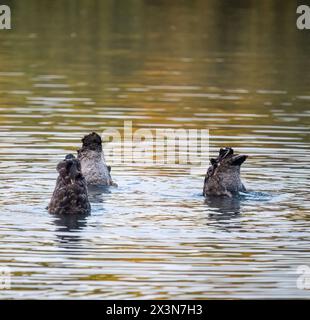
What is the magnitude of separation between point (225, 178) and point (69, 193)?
2.51 meters

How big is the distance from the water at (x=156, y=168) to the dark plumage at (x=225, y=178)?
217mm

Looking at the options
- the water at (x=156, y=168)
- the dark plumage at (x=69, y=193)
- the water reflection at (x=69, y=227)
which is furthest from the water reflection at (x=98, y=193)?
the water reflection at (x=69, y=227)

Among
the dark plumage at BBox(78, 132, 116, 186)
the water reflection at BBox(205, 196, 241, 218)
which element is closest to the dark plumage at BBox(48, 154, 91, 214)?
the water reflection at BBox(205, 196, 241, 218)

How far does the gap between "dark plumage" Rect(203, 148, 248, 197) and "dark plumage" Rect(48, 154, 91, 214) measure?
2.04 m

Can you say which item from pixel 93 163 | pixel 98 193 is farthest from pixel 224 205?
pixel 93 163

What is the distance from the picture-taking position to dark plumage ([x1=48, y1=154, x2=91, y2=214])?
53.8 ft

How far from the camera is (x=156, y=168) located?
1973 centimetres

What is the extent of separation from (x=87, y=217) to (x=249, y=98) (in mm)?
12432

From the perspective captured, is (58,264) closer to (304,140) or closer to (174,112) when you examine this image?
(304,140)

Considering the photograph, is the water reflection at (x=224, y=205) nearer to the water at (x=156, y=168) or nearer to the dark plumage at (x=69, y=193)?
the water at (x=156, y=168)

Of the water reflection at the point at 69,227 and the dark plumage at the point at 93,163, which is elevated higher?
the dark plumage at the point at 93,163

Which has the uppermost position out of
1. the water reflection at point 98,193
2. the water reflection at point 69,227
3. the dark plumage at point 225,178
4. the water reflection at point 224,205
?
the dark plumage at point 225,178

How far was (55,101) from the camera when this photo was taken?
26.4 meters

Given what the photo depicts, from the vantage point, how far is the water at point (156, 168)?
1367 centimetres
